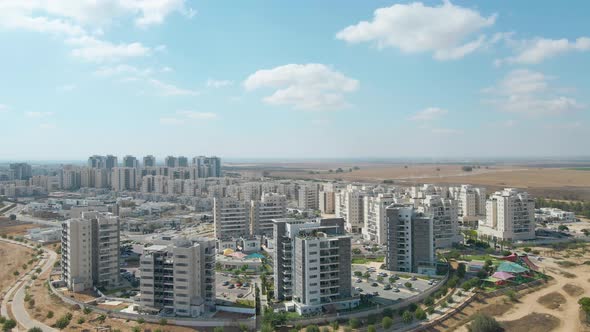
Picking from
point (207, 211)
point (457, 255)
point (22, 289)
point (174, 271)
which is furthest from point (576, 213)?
point (22, 289)

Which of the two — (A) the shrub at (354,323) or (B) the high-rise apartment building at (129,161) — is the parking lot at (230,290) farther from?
(B) the high-rise apartment building at (129,161)

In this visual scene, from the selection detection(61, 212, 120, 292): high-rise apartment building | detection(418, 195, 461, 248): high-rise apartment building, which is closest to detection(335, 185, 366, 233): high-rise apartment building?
detection(418, 195, 461, 248): high-rise apartment building

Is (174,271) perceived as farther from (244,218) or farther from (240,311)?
(244,218)

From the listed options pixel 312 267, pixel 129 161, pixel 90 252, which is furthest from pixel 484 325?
pixel 129 161

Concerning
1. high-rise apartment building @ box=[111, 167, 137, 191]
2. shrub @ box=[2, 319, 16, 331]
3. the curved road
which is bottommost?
the curved road

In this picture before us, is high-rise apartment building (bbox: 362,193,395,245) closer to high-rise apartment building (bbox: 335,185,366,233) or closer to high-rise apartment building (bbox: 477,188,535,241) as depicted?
high-rise apartment building (bbox: 335,185,366,233)

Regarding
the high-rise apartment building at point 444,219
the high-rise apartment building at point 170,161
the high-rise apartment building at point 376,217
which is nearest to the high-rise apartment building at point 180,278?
the high-rise apartment building at point 376,217
